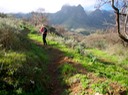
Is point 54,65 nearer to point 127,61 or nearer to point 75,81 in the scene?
point 75,81

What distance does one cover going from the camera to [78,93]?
12.9 metres

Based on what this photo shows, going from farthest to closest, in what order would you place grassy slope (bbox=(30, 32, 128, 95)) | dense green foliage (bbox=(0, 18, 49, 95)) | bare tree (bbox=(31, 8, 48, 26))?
bare tree (bbox=(31, 8, 48, 26)) < grassy slope (bbox=(30, 32, 128, 95)) < dense green foliage (bbox=(0, 18, 49, 95))

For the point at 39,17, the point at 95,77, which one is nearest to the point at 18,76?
the point at 95,77

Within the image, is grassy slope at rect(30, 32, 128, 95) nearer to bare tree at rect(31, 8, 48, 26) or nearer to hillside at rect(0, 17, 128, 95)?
hillside at rect(0, 17, 128, 95)

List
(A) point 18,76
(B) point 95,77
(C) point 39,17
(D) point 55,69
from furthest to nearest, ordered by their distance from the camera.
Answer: (C) point 39,17 → (D) point 55,69 → (B) point 95,77 → (A) point 18,76

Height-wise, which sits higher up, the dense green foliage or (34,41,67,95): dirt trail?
the dense green foliage

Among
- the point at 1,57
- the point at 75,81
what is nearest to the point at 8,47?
the point at 1,57

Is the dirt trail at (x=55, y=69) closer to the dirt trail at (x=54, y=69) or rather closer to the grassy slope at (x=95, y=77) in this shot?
the dirt trail at (x=54, y=69)

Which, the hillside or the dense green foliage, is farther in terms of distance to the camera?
the hillside

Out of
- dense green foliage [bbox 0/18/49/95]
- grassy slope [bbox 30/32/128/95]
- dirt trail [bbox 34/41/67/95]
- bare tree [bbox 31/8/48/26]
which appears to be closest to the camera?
dense green foliage [bbox 0/18/49/95]

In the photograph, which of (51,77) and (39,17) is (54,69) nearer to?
(51,77)

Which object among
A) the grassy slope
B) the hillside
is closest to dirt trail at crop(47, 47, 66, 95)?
the hillside

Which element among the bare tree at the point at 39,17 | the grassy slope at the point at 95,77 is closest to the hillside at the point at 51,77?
the grassy slope at the point at 95,77

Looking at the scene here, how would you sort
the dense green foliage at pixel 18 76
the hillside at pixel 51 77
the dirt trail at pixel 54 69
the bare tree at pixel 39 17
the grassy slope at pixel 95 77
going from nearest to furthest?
the dense green foliage at pixel 18 76 → the hillside at pixel 51 77 → the grassy slope at pixel 95 77 → the dirt trail at pixel 54 69 → the bare tree at pixel 39 17
